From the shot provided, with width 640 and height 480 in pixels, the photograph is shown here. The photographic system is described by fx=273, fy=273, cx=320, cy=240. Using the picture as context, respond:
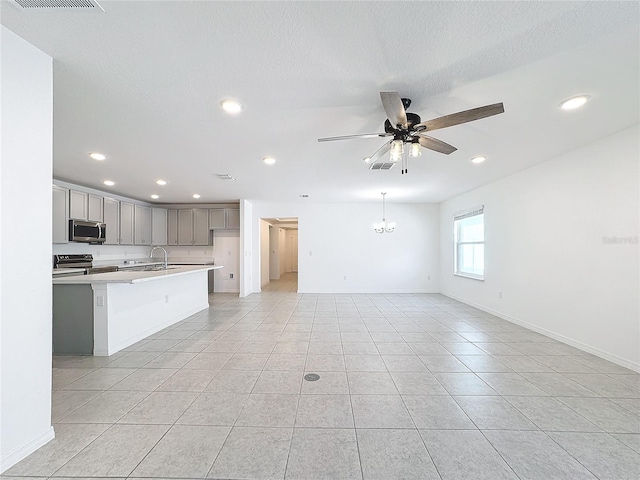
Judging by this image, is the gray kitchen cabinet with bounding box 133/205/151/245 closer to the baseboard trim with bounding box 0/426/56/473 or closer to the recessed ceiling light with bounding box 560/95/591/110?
the baseboard trim with bounding box 0/426/56/473

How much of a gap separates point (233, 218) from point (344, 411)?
6359 mm

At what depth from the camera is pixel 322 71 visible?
1.85 meters

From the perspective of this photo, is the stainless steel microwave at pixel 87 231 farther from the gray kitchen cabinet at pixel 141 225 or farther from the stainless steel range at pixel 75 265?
the gray kitchen cabinet at pixel 141 225

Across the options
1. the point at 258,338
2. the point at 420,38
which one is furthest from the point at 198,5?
the point at 258,338

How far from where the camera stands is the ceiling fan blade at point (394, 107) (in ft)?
5.71

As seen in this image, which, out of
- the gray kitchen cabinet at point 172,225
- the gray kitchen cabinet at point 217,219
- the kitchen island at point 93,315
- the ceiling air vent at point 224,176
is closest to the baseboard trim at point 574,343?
the ceiling air vent at point 224,176

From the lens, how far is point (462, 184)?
530 cm

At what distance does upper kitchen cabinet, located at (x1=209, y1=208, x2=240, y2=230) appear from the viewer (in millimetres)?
7539

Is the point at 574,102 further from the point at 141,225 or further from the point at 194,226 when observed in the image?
the point at 141,225

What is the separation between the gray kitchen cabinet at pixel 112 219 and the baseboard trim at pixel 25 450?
5287 mm

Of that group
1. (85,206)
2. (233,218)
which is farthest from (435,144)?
(85,206)

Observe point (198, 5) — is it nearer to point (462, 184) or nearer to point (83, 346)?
point (83, 346)

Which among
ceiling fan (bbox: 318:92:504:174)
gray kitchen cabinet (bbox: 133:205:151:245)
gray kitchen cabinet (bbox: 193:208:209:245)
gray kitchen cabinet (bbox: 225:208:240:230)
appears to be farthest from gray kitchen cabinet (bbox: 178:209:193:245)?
ceiling fan (bbox: 318:92:504:174)

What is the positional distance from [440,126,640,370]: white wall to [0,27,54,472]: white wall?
196 inches
